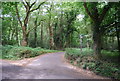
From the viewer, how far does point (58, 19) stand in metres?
24.8

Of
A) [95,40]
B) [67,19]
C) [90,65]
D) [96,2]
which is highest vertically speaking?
[67,19]

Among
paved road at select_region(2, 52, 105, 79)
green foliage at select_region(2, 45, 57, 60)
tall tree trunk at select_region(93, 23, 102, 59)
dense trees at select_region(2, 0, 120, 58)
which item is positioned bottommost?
paved road at select_region(2, 52, 105, 79)

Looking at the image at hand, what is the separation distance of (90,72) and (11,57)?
838cm

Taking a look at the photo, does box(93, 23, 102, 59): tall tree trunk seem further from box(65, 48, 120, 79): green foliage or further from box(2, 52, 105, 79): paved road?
box(2, 52, 105, 79): paved road

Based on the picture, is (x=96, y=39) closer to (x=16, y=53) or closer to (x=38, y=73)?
(x=38, y=73)

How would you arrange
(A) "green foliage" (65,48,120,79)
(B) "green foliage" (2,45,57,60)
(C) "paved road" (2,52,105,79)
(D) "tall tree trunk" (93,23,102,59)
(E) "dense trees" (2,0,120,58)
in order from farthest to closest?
1. (E) "dense trees" (2,0,120,58)
2. (B) "green foliage" (2,45,57,60)
3. (D) "tall tree trunk" (93,23,102,59)
4. (A) "green foliage" (65,48,120,79)
5. (C) "paved road" (2,52,105,79)

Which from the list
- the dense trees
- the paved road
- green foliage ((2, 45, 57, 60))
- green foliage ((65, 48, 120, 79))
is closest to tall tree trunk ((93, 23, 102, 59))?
green foliage ((65, 48, 120, 79))

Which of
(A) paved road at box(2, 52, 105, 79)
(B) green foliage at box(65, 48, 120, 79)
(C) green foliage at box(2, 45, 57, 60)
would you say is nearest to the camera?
(A) paved road at box(2, 52, 105, 79)

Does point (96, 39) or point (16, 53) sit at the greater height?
point (96, 39)

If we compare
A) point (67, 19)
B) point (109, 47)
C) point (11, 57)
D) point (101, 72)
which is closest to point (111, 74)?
point (101, 72)

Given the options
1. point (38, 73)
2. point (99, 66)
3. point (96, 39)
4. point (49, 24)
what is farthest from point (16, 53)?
point (49, 24)

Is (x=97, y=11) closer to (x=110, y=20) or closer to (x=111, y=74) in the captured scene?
(x=110, y=20)

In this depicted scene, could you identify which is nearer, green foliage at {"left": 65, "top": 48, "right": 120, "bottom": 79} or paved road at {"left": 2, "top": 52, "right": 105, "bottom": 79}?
paved road at {"left": 2, "top": 52, "right": 105, "bottom": 79}

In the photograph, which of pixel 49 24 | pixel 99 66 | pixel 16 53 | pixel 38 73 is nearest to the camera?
pixel 38 73
